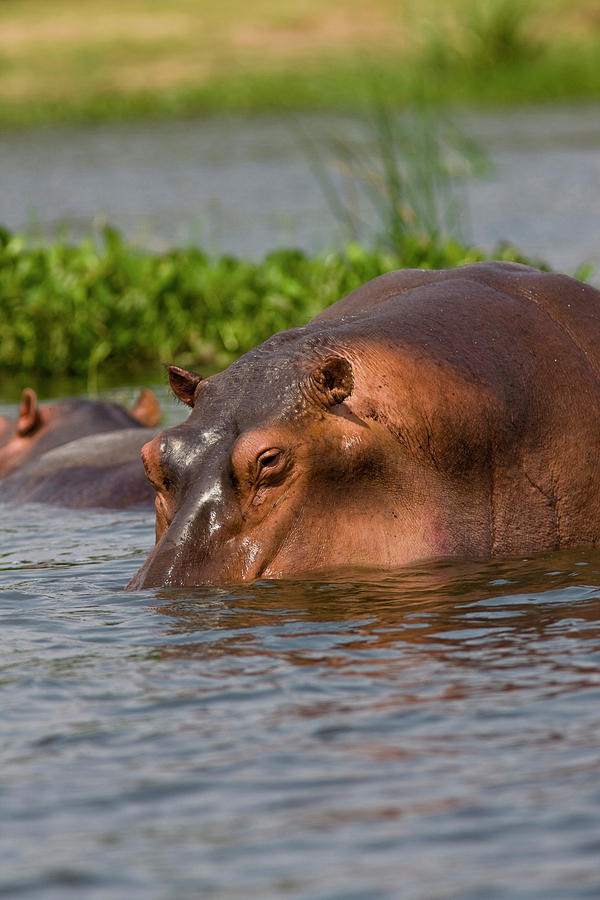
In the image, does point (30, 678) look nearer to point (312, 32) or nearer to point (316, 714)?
point (316, 714)

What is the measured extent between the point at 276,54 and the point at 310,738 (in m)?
42.3

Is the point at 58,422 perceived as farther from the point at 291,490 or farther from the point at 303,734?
the point at 303,734

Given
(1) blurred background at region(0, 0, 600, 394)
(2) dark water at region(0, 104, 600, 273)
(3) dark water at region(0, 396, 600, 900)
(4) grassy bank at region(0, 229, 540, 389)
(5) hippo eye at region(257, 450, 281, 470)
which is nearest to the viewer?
(3) dark water at region(0, 396, 600, 900)

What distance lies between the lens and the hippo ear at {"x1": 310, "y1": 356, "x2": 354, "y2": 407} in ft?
15.6

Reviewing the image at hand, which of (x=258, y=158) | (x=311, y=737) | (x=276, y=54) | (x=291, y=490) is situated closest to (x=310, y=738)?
(x=311, y=737)

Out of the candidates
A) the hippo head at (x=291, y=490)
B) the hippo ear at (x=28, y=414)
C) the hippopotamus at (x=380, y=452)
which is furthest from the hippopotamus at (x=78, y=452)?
the hippo head at (x=291, y=490)

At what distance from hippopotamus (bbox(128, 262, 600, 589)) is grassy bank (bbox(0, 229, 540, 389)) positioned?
6160mm

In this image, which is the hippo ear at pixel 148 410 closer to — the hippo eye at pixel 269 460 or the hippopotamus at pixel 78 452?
the hippopotamus at pixel 78 452

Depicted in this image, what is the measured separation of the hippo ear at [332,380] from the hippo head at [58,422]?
4.01 meters

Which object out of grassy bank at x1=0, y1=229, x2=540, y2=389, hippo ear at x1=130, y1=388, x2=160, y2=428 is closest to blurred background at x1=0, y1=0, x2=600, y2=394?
grassy bank at x1=0, y1=229, x2=540, y2=389

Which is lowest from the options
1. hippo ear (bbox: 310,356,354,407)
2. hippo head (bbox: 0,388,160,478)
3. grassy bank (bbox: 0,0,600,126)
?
hippo ear (bbox: 310,356,354,407)

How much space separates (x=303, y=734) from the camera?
370 cm

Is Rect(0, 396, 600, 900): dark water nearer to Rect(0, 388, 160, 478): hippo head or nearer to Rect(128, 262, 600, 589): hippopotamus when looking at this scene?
Rect(128, 262, 600, 589): hippopotamus

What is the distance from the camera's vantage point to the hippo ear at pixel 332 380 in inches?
187
